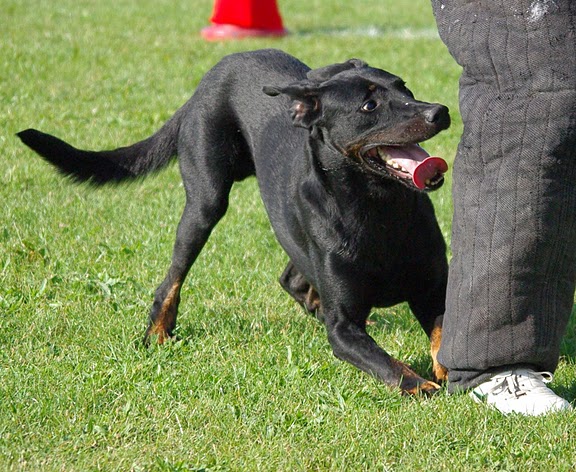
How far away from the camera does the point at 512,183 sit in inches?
146

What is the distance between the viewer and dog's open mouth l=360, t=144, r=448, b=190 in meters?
4.02

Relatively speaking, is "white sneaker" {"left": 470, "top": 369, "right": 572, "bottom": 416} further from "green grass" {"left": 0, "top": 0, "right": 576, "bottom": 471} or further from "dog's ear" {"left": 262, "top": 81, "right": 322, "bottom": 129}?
"dog's ear" {"left": 262, "top": 81, "right": 322, "bottom": 129}

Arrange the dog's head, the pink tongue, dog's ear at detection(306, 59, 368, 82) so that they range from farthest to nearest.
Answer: dog's ear at detection(306, 59, 368, 82), the dog's head, the pink tongue

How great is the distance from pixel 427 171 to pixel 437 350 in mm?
833

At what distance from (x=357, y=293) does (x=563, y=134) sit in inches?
48.5

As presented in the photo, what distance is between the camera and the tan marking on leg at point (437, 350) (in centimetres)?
435

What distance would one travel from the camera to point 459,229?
13.0 feet

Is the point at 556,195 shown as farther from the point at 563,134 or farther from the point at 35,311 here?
the point at 35,311

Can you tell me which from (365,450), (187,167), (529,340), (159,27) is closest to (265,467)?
(365,450)

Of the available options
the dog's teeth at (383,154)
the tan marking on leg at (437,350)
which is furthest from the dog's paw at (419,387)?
the dog's teeth at (383,154)

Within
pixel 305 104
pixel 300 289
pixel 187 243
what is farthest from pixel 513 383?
pixel 187 243

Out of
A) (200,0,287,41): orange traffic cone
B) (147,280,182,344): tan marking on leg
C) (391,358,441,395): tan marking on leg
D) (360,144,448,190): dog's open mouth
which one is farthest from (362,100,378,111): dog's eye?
(200,0,287,41): orange traffic cone

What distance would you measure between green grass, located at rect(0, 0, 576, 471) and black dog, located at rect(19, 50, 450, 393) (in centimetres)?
25

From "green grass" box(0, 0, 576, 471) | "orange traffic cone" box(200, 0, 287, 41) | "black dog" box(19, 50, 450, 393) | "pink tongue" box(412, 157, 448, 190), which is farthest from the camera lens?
"orange traffic cone" box(200, 0, 287, 41)
